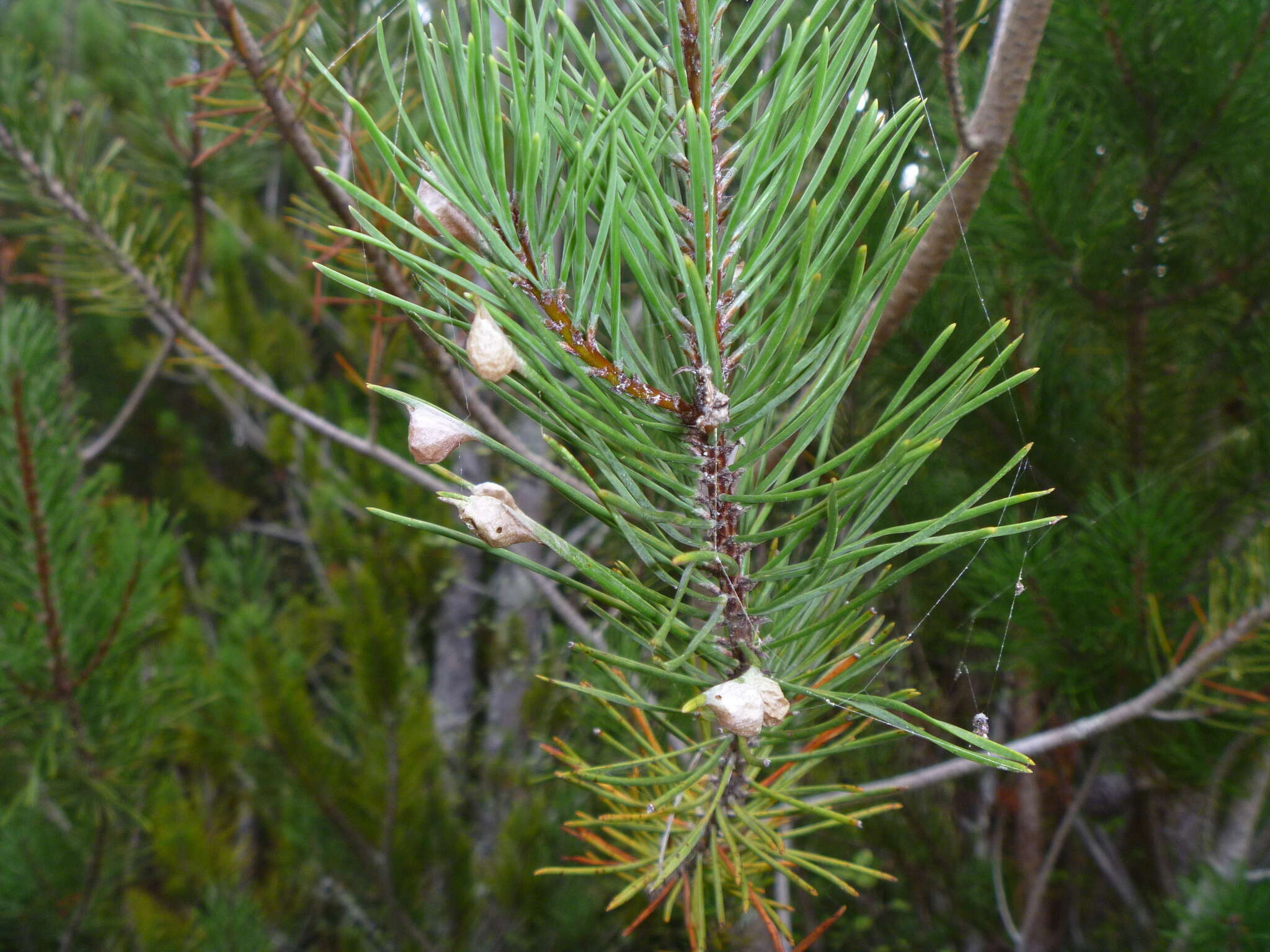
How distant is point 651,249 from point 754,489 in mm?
98

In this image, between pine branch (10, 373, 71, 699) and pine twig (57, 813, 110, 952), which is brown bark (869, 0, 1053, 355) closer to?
pine branch (10, 373, 71, 699)

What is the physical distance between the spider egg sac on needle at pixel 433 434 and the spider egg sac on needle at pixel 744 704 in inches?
3.7

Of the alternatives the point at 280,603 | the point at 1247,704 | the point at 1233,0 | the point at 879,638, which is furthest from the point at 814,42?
the point at 280,603

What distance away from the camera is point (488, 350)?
7.4 inches

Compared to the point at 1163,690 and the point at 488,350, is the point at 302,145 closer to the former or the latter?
the point at 488,350

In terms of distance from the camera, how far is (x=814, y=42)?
1.26ft

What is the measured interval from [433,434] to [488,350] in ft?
0.13

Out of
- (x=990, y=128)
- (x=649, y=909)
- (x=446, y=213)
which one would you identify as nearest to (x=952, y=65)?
(x=990, y=128)

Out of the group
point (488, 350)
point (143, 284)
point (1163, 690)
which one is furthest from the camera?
point (143, 284)

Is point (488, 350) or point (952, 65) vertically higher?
point (952, 65)

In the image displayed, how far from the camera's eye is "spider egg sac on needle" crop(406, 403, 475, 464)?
0.70ft

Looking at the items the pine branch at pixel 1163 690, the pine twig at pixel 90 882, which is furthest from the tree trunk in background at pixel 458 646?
the pine branch at pixel 1163 690

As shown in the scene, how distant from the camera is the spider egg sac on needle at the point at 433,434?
21cm

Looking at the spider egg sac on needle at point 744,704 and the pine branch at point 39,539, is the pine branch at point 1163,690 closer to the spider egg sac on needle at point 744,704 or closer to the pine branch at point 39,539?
the spider egg sac on needle at point 744,704
